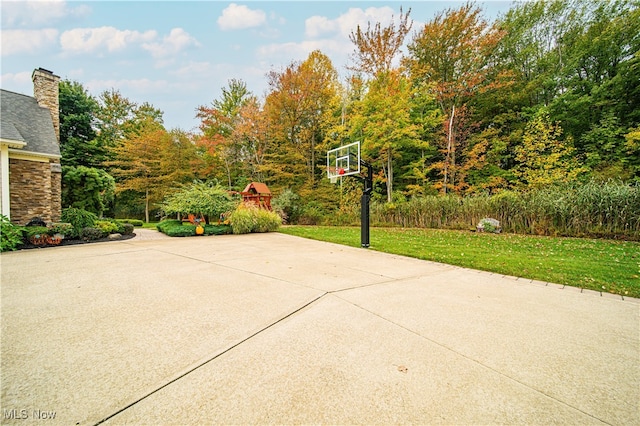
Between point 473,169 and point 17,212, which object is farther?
point 473,169

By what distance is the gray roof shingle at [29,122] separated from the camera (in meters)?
6.77

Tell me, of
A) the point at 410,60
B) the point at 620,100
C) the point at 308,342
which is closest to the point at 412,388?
the point at 308,342

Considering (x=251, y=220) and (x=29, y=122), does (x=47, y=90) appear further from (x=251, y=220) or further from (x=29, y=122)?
(x=251, y=220)

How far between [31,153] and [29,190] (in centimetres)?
105

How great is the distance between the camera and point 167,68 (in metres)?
12.0

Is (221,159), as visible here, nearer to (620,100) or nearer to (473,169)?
(473,169)

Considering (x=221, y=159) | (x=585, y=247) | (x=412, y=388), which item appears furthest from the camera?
(x=221, y=159)

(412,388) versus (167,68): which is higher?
(167,68)

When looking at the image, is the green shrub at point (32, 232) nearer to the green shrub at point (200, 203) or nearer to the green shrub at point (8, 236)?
the green shrub at point (8, 236)

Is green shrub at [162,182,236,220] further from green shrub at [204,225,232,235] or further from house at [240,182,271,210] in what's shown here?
house at [240,182,271,210]

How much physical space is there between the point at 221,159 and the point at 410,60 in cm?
1222

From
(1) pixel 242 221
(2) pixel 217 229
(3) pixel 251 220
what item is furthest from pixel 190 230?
(3) pixel 251 220

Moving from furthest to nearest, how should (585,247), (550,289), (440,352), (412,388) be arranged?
(585,247) < (550,289) < (440,352) < (412,388)

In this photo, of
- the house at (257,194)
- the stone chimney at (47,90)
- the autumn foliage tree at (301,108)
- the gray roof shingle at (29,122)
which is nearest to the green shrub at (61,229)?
the gray roof shingle at (29,122)
